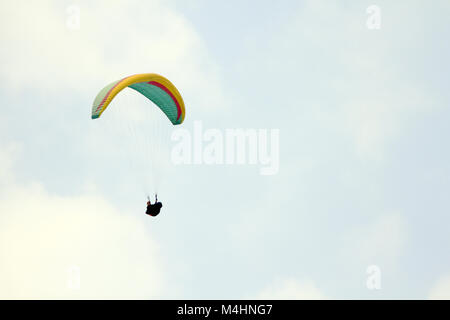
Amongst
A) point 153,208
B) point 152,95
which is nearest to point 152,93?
point 152,95

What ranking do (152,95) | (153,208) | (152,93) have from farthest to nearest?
(152,95)
(152,93)
(153,208)

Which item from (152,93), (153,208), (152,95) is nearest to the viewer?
(153,208)

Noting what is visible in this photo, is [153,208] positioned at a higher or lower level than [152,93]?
lower

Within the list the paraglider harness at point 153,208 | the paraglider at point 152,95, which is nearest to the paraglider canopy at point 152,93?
the paraglider at point 152,95

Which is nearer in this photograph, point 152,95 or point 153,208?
point 153,208

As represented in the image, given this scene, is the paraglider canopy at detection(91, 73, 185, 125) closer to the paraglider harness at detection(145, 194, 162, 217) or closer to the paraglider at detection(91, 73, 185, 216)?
the paraglider at detection(91, 73, 185, 216)

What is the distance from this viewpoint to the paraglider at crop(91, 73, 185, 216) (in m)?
27.8

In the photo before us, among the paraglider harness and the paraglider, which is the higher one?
the paraglider

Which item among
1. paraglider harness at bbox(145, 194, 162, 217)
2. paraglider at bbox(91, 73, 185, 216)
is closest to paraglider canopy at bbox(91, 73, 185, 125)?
paraglider at bbox(91, 73, 185, 216)

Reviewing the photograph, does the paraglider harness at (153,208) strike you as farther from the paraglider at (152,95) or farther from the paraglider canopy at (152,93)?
the paraglider canopy at (152,93)

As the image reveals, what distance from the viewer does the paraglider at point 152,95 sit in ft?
91.4

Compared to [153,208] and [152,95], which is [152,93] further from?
[153,208]

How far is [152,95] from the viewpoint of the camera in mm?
32906
